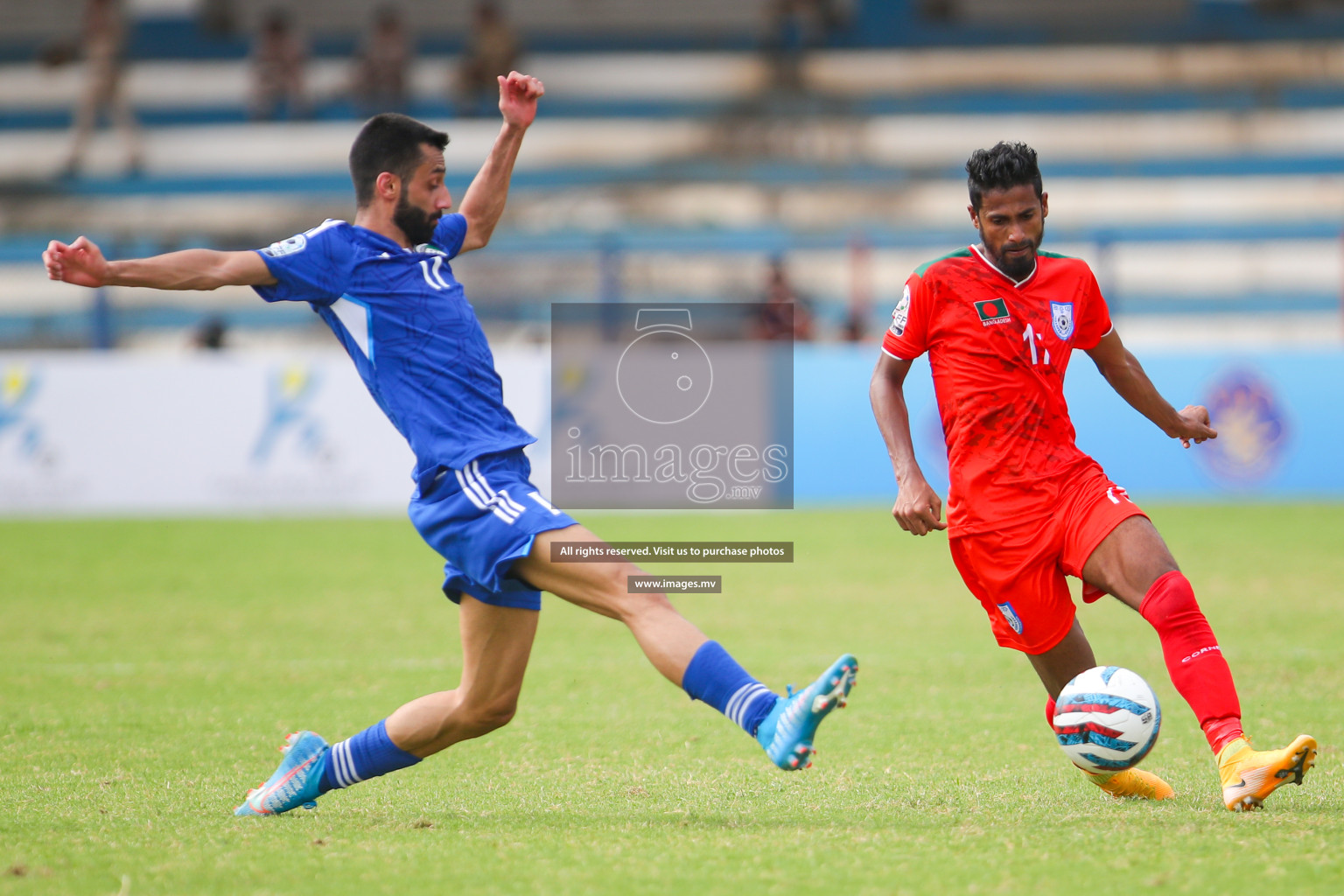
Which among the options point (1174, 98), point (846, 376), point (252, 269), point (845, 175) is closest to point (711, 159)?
point (845, 175)

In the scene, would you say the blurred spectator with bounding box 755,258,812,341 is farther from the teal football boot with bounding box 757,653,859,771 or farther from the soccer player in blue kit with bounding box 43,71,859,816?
the teal football boot with bounding box 757,653,859,771

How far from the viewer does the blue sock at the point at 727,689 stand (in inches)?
153

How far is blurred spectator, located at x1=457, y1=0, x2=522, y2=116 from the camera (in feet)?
73.1

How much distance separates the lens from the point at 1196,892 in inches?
133

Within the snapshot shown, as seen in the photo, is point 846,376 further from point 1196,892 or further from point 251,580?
point 1196,892

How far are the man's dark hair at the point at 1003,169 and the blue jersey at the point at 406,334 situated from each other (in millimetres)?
1621

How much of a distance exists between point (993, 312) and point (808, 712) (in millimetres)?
1580

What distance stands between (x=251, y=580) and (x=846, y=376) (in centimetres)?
625

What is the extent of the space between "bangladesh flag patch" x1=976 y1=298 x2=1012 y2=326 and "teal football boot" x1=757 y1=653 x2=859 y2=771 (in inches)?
54.9

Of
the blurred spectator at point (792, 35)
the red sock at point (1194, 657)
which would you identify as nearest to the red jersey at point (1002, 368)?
the red sock at point (1194, 657)

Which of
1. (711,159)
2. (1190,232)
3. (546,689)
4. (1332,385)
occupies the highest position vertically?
(711,159)

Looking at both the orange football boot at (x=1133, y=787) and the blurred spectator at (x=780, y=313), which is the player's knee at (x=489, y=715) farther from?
the blurred spectator at (x=780, y=313)

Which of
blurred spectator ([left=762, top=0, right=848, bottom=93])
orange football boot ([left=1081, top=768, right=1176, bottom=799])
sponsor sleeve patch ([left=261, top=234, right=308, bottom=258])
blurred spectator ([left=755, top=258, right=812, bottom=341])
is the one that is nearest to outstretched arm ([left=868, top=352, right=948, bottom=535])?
orange football boot ([left=1081, top=768, right=1176, bottom=799])

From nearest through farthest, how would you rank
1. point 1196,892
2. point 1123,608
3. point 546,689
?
point 1196,892 → point 546,689 → point 1123,608
